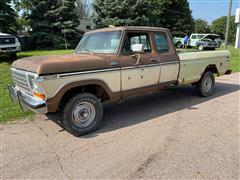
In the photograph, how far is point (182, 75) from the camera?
6223 mm

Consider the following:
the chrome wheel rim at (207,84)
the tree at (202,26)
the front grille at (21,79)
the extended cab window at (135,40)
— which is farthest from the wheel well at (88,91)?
the tree at (202,26)

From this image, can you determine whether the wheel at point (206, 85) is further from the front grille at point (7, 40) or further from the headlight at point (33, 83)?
the front grille at point (7, 40)

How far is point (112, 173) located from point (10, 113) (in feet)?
11.3

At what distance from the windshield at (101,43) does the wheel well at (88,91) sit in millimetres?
844

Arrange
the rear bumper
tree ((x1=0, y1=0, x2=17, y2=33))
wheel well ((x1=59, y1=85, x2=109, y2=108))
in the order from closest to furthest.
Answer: wheel well ((x1=59, y1=85, x2=109, y2=108)), the rear bumper, tree ((x1=0, y1=0, x2=17, y2=33))

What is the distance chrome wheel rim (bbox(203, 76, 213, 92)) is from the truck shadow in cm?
28

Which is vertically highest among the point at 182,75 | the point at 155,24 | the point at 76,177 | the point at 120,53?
the point at 155,24

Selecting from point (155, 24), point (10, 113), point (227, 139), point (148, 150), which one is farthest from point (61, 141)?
point (155, 24)

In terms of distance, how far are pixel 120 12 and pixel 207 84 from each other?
2072cm

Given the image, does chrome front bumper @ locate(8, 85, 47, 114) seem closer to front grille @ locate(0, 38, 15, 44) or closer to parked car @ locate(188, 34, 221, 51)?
front grille @ locate(0, 38, 15, 44)

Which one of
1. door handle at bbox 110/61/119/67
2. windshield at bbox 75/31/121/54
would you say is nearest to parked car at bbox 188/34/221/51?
windshield at bbox 75/31/121/54

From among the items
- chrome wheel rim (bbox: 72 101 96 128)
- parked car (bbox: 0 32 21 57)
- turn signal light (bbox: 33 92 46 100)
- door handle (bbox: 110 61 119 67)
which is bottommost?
chrome wheel rim (bbox: 72 101 96 128)

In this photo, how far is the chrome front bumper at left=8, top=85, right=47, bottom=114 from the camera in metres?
3.97

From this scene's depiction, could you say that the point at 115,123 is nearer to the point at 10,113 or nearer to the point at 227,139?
the point at 227,139
